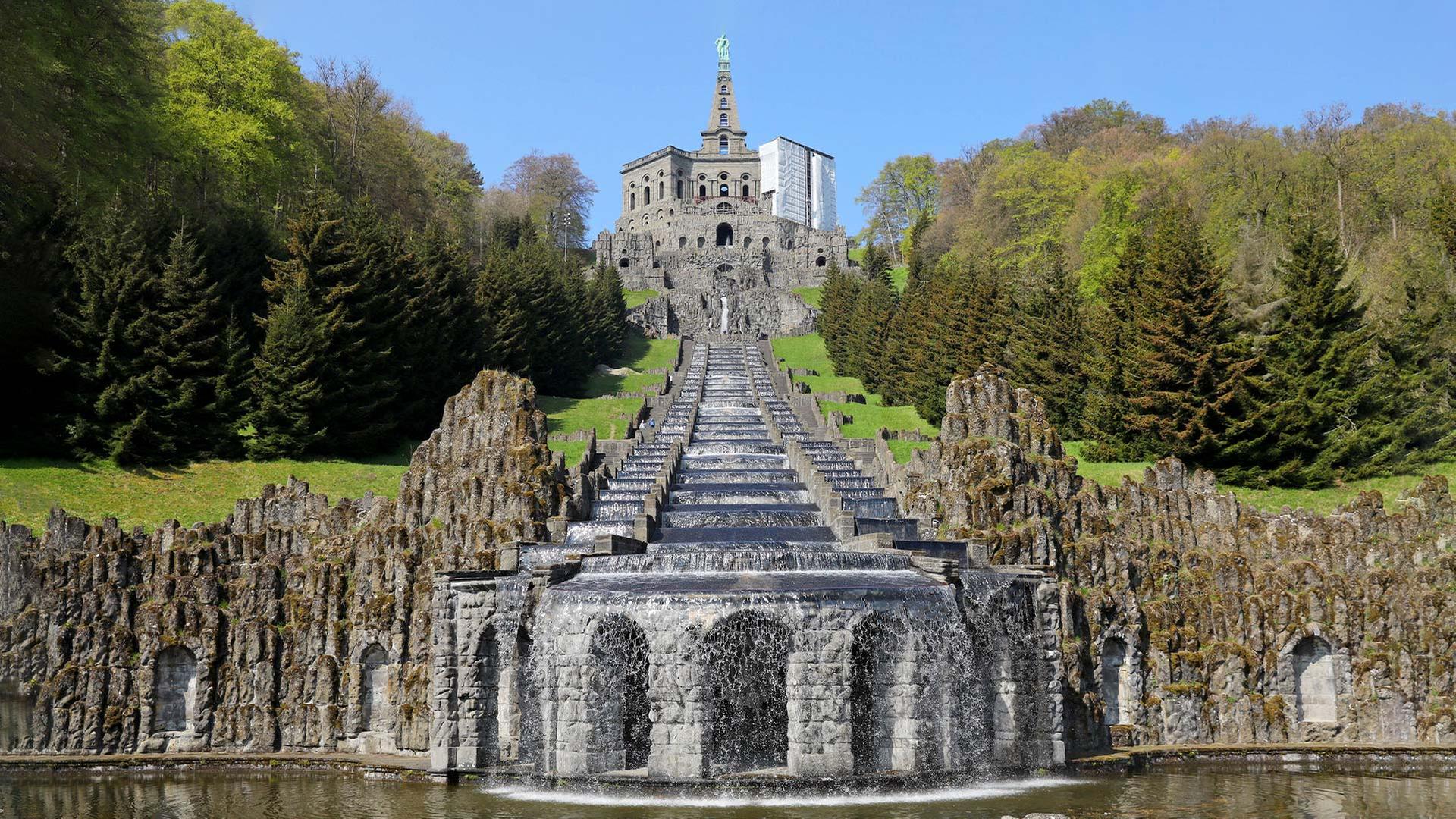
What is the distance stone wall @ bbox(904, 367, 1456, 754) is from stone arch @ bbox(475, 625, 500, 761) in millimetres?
13787

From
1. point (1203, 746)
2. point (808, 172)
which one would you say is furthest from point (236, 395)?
point (808, 172)

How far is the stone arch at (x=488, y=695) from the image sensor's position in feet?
95.1

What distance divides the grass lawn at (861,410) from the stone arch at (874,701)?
21854mm

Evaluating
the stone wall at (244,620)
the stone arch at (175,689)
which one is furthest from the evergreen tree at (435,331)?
the stone arch at (175,689)

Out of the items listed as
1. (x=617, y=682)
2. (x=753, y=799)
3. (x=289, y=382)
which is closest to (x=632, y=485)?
(x=289, y=382)

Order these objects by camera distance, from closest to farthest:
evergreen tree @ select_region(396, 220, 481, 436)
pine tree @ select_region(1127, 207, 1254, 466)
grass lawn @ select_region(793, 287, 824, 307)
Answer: pine tree @ select_region(1127, 207, 1254, 466) → evergreen tree @ select_region(396, 220, 481, 436) → grass lawn @ select_region(793, 287, 824, 307)

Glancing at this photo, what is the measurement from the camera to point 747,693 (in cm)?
2644

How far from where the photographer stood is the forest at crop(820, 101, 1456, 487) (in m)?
44.4

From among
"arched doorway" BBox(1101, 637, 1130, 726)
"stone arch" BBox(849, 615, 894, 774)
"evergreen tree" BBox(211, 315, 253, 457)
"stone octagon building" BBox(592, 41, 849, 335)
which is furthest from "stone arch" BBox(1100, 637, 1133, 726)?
"stone octagon building" BBox(592, 41, 849, 335)

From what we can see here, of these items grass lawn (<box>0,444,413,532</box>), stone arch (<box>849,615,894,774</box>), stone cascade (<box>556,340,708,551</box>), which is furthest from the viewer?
grass lawn (<box>0,444,413,532</box>)

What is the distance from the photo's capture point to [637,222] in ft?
602

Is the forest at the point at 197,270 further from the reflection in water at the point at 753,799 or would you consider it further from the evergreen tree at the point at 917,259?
the evergreen tree at the point at 917,259

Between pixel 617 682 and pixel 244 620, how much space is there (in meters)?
13.0

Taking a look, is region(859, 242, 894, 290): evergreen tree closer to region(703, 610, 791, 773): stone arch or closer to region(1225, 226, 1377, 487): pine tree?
region(1225, 226, 1377, 487): pine tree
